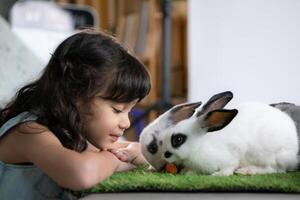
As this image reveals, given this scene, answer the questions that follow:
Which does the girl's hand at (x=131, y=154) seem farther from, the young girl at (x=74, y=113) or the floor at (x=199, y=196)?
the floor at (x=199, y=196)

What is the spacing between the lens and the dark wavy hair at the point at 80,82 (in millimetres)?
921

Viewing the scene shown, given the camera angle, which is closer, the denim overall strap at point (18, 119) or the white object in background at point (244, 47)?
the denim overall strap at point (18, 119)

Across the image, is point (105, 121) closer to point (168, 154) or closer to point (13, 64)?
point (168, 154)

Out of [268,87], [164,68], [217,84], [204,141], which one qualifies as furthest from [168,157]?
[164,68]

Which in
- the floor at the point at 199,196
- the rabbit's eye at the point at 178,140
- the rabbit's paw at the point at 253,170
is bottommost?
the rabbit's paw at the point at 253,170

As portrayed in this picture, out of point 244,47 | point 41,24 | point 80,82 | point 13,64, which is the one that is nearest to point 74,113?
point 80,82

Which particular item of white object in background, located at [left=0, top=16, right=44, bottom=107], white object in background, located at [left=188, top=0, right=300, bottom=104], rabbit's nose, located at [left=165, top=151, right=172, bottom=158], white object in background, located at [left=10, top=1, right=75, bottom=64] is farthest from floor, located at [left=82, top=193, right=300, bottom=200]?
white object in background, located at [left=10, top=1, right=75, bottom=64]

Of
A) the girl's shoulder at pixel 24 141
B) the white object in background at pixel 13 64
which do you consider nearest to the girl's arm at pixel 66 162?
the girl's shoulder at pixel 24 141

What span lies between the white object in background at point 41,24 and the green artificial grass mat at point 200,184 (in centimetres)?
144

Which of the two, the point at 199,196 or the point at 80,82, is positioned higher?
the point at 80,82

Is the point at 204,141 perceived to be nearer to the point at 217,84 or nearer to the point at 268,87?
the point at 268,87

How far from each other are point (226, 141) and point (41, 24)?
1616mm

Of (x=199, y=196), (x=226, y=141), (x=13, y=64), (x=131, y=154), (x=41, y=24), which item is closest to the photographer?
(x=199, y=196)

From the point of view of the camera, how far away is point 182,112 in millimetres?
930
